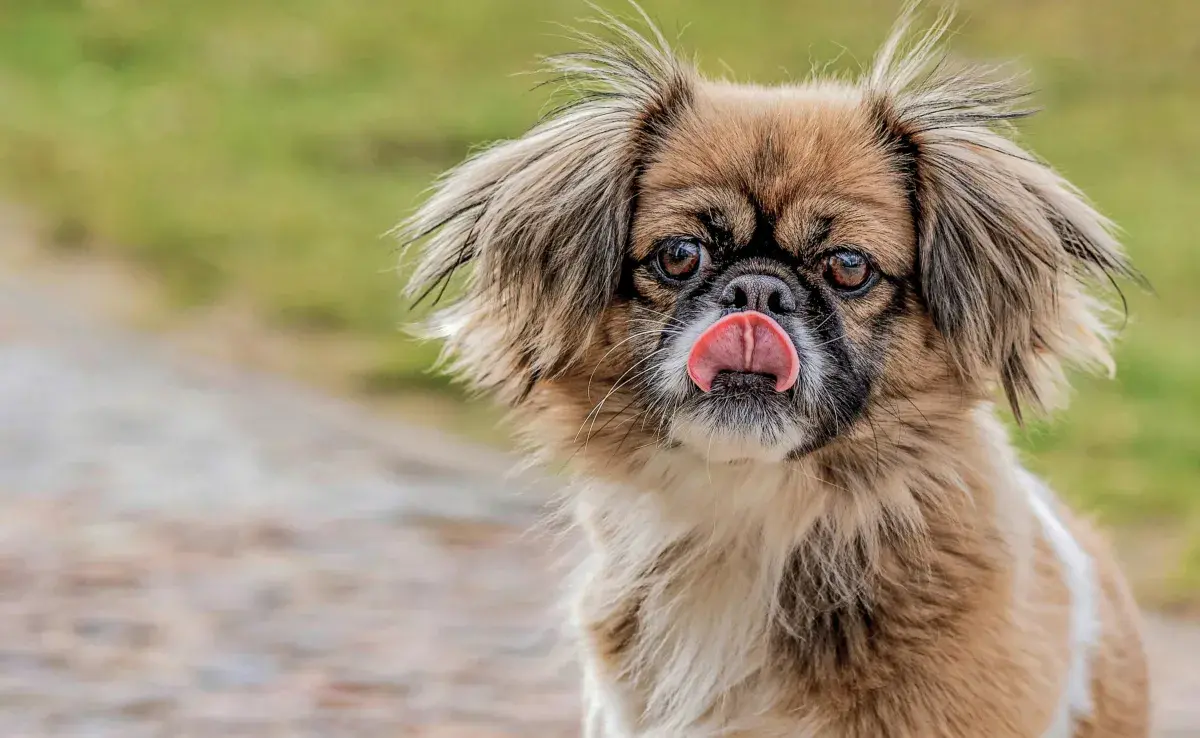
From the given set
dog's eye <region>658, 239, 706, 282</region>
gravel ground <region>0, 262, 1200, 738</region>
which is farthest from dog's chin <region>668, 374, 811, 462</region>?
gravel ground <region>0, 262, 1200, 738</region>

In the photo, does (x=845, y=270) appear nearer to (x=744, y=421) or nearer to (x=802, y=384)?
(x=802, y=384)

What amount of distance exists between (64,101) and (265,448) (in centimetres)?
713

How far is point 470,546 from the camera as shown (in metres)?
5.61

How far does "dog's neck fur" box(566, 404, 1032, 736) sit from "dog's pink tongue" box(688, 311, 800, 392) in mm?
302

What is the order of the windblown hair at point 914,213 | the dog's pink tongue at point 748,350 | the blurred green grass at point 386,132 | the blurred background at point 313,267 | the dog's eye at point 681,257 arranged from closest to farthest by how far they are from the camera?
the dog's pink tongue at point 748,350 < the dog's eye at point 681,257 < the windblown hair at point 914,213 < the blurred background at point 313,267 < the blurred green grass at point 386,132

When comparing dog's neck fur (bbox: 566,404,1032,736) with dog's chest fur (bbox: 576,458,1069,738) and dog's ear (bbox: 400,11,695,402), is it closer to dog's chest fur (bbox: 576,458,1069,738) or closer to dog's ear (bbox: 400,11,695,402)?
dog's chest fur (bbox: 576,458,1069,738)

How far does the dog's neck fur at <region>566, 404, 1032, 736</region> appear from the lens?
3.10 meters

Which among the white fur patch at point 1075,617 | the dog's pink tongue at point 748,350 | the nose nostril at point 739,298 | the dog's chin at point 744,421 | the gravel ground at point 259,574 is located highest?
the nose nostril at point 739,298

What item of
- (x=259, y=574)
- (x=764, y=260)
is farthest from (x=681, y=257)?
(x=259, y=574)

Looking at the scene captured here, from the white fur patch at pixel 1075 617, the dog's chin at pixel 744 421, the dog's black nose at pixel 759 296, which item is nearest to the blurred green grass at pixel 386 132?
the white fur patch at pixel 1075 617

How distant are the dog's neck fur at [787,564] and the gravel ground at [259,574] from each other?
3.73 feet

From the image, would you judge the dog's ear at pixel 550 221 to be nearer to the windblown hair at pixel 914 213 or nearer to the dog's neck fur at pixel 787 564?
the windblown hair at pixel 914 213

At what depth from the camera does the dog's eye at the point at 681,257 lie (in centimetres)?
312

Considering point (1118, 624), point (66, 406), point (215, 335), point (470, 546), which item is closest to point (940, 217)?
point (1118, 624)
